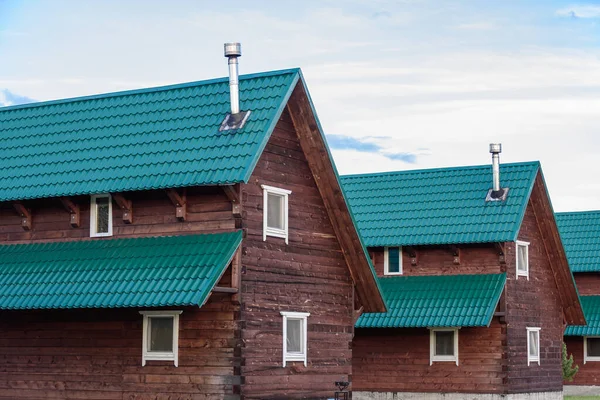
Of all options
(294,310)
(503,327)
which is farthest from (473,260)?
(294,310)

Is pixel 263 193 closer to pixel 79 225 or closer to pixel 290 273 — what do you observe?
pixel 290 273

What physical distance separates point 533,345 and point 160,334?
58.9 feet

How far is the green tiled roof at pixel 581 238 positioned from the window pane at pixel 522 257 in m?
10.0

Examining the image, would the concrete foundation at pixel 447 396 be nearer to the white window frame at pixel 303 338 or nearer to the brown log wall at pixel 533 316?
the brown log wall at pixel 533 316

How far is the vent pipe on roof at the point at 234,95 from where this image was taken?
2806cm

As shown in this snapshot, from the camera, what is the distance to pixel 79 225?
29.0 m

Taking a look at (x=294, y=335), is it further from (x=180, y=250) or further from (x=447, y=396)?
(x=447, y=396)

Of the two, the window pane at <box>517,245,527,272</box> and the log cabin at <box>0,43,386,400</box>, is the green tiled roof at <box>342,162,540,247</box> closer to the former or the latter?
the window pane at <box>517,245,527,272</box>

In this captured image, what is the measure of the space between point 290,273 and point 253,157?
3.85 meters

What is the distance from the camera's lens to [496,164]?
4066cm

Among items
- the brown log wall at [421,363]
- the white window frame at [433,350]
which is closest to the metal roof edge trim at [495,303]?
the brown log wall at [421,363]

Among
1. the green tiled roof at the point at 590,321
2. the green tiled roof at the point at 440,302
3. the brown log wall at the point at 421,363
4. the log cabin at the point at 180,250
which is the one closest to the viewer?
the log cabin at the point at 180,250

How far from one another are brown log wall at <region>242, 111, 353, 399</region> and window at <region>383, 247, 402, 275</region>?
1003cm


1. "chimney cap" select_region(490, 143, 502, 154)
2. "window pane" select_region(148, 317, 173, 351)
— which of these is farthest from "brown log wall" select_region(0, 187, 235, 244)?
"chimney cap" select_region(490, 143, 502, 154)
